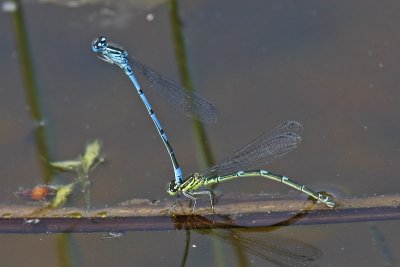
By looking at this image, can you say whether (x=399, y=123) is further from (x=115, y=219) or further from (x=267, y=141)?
(x=115, y=219)

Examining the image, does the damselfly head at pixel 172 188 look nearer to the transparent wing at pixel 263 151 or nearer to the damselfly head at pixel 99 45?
the transparent wing at pixel 263 151

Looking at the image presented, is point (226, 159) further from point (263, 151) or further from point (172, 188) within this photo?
point (172, 188)

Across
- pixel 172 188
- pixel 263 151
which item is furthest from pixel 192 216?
pixel 263 151

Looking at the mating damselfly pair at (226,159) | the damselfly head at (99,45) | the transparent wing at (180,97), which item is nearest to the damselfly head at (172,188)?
the mating damselfly pair at (226,159)

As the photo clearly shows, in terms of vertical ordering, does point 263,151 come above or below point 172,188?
above

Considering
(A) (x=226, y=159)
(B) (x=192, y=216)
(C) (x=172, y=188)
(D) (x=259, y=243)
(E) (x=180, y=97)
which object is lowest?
(D) (x=259, y=243)

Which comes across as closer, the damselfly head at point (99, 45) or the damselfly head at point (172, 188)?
the damselfly head at point (172, 188)

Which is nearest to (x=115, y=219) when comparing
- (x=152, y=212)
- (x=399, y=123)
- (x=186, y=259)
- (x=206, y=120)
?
(x=152, y=212)

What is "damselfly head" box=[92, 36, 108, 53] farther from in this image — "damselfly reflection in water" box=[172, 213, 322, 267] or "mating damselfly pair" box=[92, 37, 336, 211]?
"damselfly reflection in water" box=[172, 213, 322, 267]
